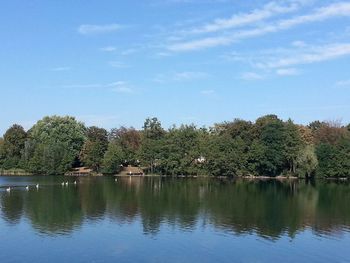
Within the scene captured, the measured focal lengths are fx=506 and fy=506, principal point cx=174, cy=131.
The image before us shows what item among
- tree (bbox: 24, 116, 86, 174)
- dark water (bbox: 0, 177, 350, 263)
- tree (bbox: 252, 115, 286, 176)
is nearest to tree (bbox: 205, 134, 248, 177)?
tree (bbox: 252, 115, 286, 176)

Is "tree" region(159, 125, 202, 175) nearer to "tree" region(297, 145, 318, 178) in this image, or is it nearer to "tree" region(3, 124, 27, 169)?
"tree" region(297, 145, 318, 178)

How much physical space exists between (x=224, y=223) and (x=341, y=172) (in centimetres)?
5704

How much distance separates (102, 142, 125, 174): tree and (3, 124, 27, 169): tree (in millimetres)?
17075

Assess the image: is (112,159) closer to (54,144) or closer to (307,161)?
(54,144)

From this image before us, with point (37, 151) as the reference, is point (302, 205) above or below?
below

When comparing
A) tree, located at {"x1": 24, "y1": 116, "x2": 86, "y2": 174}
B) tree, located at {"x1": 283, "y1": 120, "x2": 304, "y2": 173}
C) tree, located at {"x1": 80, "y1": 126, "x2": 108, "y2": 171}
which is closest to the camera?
tree, located at {"x1": 283, "y1": 120, "x2": 304, "y2": 173}

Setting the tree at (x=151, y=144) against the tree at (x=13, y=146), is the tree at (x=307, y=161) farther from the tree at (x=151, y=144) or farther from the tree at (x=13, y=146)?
the tree at (x=13, y=146)

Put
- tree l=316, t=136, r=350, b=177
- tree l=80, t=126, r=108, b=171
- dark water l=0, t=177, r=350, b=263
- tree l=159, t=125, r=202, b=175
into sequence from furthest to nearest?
tree l=80, t=126, r=108, b=171, tree l=159, t=125, r=202, b=175, tree l=316, t=136, r=350, b=177, dark water l=0, t=177, r=350, b=263

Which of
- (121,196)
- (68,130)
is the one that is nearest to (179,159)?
(68,130)

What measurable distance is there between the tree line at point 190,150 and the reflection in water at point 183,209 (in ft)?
86.0

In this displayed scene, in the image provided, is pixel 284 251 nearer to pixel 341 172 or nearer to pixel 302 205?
pixel 302 205

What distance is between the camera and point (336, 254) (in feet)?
84.8

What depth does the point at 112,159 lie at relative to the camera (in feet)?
288

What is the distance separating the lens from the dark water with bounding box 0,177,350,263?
25.3 m
